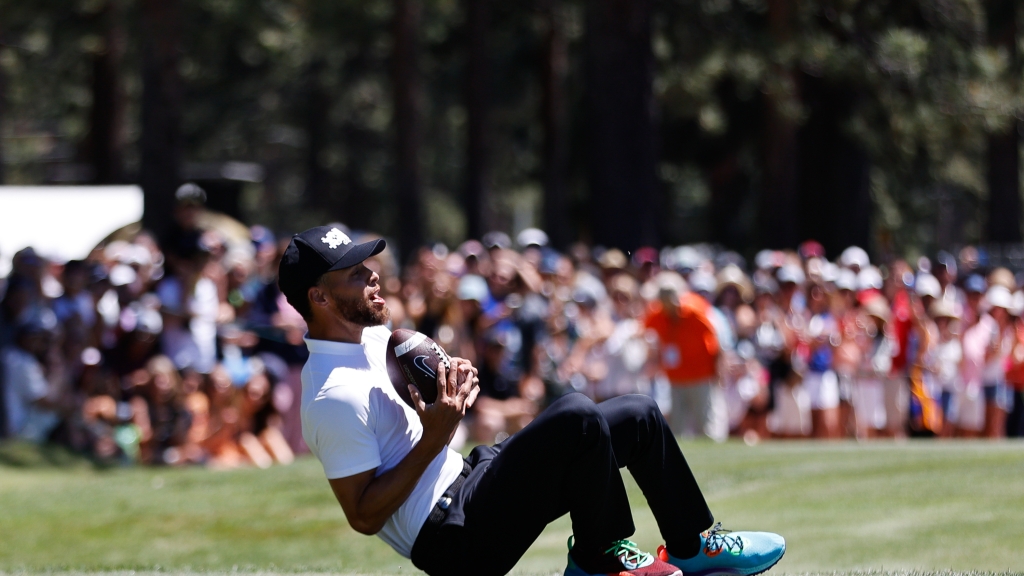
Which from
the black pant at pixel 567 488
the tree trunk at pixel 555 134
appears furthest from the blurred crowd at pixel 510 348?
the tree trunk at pixel 555 134

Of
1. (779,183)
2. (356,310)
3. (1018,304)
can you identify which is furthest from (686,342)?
(779,183)

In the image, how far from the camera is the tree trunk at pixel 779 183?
24438mm

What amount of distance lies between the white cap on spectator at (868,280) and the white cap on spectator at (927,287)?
15.9 inches

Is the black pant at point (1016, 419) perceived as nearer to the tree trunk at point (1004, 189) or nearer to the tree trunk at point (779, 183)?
the tree trunk at point (779, 183)

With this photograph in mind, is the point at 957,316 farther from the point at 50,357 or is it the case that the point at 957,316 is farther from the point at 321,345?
the point at 321,345

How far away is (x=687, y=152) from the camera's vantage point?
2981cm

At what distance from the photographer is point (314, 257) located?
195 inches

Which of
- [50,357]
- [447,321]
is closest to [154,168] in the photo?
[50,357]

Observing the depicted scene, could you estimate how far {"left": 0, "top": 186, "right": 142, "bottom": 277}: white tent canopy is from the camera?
23625 millimetres

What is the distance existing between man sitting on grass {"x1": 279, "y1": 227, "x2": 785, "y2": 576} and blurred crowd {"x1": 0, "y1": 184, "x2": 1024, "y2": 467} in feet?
25.4

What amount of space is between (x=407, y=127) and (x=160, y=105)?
9456 millimetres

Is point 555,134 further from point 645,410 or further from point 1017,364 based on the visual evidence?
point 645,410

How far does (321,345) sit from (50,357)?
9458 mm

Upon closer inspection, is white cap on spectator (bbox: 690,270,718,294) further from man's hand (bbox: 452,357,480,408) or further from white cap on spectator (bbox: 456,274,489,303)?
man's hand (bbox: 452,357,480,408)
